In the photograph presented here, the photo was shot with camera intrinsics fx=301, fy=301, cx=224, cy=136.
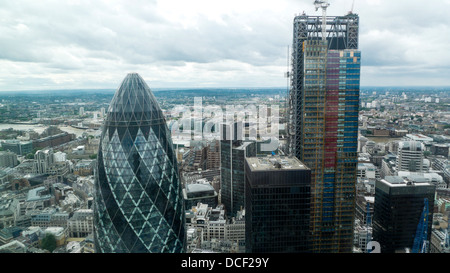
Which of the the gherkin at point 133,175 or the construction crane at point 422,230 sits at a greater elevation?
the the gherkin at point 133,175

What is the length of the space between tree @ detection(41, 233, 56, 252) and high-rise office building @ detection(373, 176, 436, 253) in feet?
38.5

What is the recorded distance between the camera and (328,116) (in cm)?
1100

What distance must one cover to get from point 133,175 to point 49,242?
654 cm

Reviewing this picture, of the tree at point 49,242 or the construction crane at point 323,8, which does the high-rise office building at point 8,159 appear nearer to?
the tree at point 49,242

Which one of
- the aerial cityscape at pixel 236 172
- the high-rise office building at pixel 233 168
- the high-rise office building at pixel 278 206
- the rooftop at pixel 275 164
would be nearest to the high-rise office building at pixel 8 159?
the aerial cityscape at pixel 236 172

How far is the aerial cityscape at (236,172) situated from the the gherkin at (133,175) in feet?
0.08

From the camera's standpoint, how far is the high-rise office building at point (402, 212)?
37.0ft

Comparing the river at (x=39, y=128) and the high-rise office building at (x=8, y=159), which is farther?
the high-rise office building at (x=8, y=159)

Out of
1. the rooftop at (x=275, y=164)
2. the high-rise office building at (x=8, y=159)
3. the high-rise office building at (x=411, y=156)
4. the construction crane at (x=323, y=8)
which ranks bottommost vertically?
the high-rise office building at (x=411, y=156)

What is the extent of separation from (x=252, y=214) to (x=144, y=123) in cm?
398

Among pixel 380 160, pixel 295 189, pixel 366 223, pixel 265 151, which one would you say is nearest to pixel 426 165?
pixel 380 160

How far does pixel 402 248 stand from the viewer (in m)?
10.9

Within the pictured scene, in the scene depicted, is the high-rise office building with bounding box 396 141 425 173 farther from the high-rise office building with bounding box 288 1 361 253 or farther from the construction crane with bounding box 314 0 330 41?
the construction crane with bounding box 314 0 330 41
